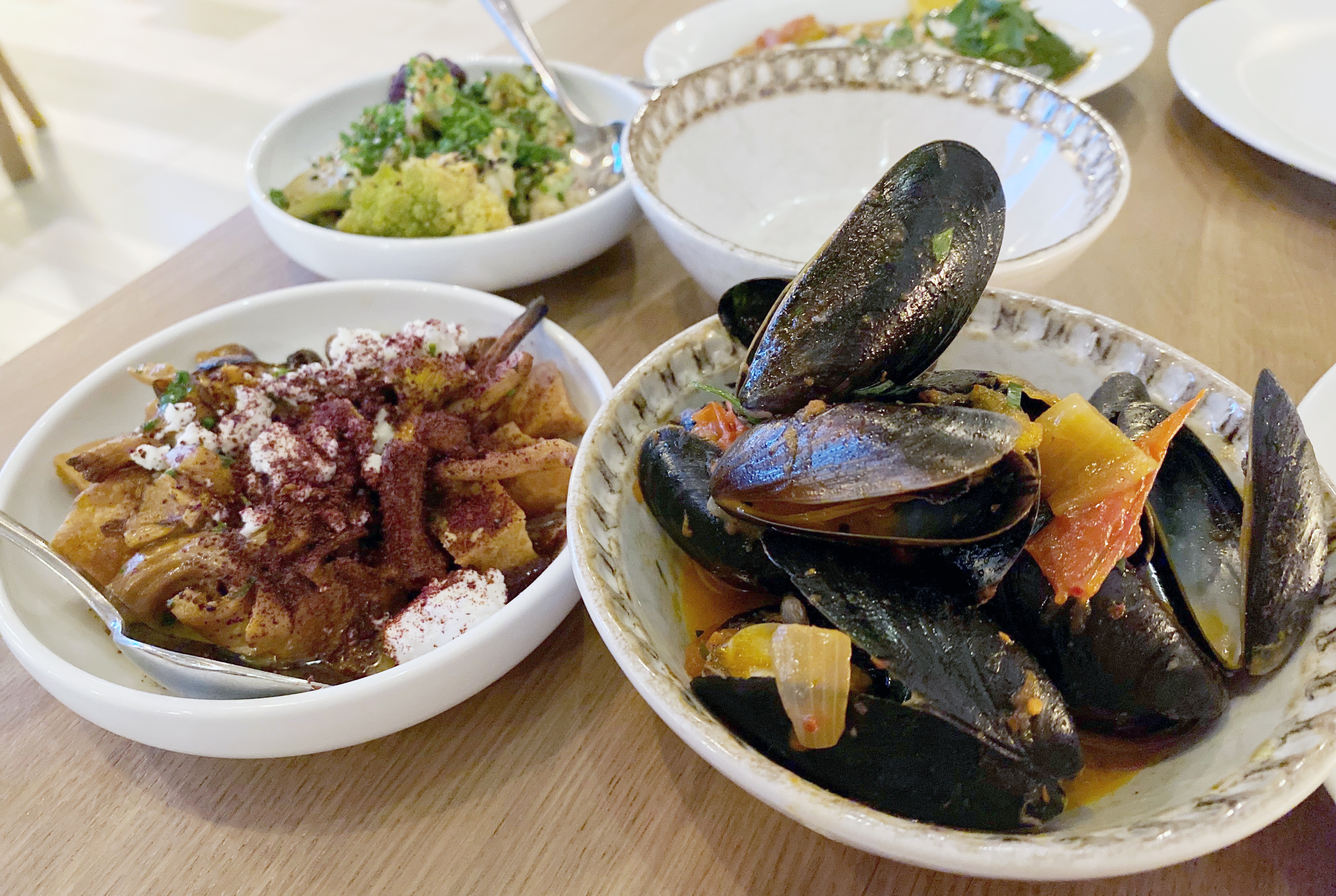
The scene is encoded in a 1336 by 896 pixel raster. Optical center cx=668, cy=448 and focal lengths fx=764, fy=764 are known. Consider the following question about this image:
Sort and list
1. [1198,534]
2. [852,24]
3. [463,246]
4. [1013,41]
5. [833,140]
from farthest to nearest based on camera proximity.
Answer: [852,24], [1013,41], [833,140], [463,246], [1198,534]

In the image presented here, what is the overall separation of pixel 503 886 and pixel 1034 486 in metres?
0.65

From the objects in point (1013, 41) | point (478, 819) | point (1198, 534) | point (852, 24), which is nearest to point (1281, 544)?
point (1198, 534)

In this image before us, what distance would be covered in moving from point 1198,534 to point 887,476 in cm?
36

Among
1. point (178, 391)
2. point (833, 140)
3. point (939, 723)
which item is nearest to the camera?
point (939, 723)

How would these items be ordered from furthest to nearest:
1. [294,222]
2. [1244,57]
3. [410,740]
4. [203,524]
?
[1244,57], [294,222], [203,524], [410,740]

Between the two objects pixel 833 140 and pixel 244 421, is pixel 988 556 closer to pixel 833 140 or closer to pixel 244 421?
pixel 244 421

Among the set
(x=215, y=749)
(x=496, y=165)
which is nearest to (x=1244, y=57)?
(x=496, y=165)

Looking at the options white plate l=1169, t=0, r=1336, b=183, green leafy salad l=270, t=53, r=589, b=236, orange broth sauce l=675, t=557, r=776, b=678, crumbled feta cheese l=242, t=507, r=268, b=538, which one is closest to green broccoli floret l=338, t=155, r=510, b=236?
green leafy salad l=270, t=53, r=589, b=236

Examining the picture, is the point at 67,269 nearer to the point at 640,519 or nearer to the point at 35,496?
the point at 35,496

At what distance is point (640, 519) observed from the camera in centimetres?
85

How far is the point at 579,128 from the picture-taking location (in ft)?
6.05

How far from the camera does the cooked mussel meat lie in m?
0.62

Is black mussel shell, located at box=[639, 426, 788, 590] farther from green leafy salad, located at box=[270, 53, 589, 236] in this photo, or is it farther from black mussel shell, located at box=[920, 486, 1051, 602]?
green leafy salad, located at box=[270, 53, 589, 236]

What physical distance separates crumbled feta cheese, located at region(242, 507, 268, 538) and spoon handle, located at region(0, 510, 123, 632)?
0.56ft
